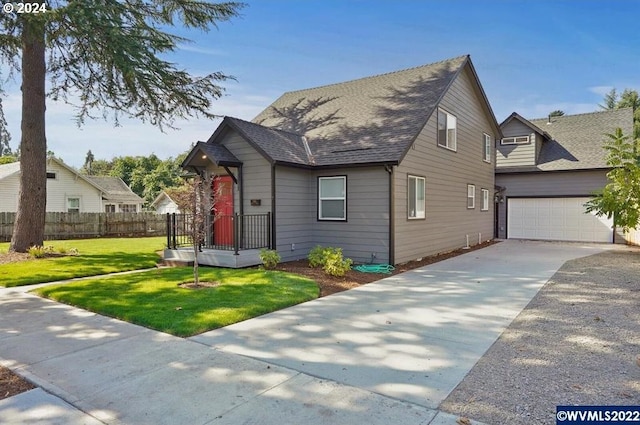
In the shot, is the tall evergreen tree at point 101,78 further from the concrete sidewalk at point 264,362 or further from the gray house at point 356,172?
the concrete sidewalk at point 264,362

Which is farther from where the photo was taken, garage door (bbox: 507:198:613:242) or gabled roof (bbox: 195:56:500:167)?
garage door (bbox: 507:198:613:242)

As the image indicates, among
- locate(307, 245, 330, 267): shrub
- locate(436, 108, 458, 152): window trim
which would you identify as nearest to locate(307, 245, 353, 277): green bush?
locate(307, 245, 330, 267): shrub

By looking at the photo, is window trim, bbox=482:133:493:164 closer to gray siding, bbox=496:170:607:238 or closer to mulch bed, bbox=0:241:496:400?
gray siding, bbox=496:170:607:238

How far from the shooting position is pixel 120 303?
6.18 meters

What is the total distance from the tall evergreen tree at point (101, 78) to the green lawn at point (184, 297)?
15.7 ft

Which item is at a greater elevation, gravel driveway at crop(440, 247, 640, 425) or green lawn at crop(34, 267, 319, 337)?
green lawn at crop(34, 267, 319, 337)

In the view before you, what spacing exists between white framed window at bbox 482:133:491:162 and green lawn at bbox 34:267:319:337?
39.3 ft

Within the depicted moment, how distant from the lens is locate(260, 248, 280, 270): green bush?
9.52 meters

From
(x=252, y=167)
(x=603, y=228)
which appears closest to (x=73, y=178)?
(x=252, y=167)

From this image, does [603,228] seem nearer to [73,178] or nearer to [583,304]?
[583,304]

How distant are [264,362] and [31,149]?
38.8 ft

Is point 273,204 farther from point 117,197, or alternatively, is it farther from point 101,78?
point 117,197

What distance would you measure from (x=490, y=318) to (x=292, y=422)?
388cm

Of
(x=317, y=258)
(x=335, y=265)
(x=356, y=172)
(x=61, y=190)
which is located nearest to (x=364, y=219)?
(x=356, y=172)
